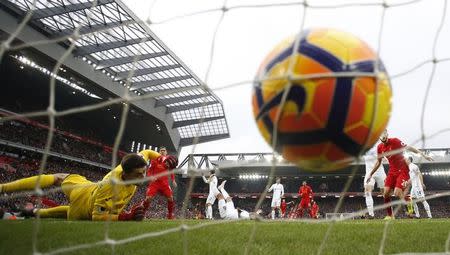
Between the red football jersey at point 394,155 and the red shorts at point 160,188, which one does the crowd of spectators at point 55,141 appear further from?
the red football jersey at point 394,155

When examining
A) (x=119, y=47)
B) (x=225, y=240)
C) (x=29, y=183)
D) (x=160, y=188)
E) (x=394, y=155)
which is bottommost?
(x=225, y=240)

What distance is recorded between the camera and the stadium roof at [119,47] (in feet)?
61.5

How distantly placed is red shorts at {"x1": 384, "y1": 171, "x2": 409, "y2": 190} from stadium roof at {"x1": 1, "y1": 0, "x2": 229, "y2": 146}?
8087 millimetres

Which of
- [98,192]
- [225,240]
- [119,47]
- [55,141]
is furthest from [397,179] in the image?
[55,141]

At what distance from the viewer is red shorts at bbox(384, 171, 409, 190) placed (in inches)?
278

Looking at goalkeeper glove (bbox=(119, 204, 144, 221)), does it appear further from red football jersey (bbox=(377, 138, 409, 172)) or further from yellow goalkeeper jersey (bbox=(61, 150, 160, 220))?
red football jersey (bbox=(377, 138, 409, 172))

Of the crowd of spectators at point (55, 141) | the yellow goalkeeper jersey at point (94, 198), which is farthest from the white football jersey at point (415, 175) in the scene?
the crowd of spectators at point (55, 141)

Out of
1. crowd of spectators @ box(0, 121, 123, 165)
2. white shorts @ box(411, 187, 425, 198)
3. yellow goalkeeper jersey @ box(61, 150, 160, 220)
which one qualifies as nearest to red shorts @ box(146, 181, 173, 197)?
yellow goalkeeper jersey @ box(61, 150, 160, 220)

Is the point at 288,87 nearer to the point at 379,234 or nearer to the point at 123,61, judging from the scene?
the point at 379,234

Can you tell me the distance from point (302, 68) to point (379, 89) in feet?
1.29

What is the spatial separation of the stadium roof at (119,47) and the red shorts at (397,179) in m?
8.09

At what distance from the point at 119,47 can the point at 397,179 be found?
1840 cm

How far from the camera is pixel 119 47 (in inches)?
879

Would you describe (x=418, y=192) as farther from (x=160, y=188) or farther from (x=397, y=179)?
(x=160, y=188)
